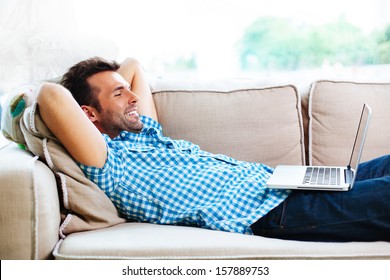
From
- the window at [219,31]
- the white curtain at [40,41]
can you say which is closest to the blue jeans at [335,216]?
the white curtain at [40,41]

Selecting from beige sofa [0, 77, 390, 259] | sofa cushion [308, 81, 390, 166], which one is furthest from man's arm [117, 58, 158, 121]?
sofa cushion [308, 81, 390, 166]

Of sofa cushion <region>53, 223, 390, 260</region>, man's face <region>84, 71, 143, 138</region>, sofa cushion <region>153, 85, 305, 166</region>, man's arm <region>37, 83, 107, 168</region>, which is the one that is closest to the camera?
sofa cushion <region>53, 223, 390, 260</region>

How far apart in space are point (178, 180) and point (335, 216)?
49cm

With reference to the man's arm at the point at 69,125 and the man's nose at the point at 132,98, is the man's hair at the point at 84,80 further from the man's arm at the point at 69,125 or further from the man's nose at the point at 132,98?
the man's arm at the point at 69,125

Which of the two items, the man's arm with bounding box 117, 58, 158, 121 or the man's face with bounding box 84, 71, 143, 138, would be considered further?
the man's arm with bounding box 117, 58, 158, 121

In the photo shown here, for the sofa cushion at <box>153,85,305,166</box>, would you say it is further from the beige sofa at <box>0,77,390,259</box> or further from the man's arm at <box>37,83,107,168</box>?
the man's arm at <box>37,83,107,168</box>

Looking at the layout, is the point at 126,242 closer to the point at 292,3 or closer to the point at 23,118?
the point at 23,118

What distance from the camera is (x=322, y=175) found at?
6.10ft

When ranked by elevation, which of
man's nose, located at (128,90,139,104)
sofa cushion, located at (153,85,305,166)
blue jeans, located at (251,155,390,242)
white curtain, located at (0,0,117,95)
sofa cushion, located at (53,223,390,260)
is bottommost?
sofa cushion, located at (53,223,390,260)

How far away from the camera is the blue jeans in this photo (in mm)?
1589

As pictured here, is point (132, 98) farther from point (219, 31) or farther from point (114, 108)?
point (219, 31)

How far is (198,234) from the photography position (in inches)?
64.6

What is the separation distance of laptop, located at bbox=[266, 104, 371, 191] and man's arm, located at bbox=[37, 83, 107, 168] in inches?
20.8
